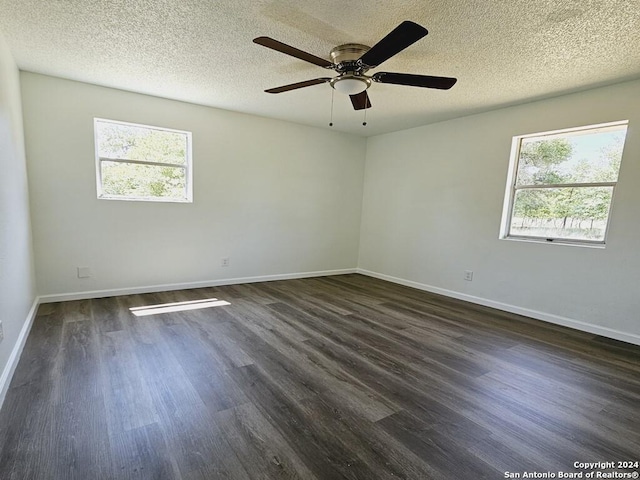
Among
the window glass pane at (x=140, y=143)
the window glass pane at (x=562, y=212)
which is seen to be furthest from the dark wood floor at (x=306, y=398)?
the window glass pane at (x=140, y=143)

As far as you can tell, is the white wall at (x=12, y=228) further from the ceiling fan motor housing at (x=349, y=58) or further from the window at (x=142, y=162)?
the ceiling fan motor housing at (x=349, y=58)

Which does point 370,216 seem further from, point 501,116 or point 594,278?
point 594,278

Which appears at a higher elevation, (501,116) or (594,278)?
(501,116)

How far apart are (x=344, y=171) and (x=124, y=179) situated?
335 cm

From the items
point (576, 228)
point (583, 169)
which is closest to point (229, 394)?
point (576, 228)

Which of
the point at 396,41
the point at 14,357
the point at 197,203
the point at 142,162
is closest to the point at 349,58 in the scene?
the point at 396,41

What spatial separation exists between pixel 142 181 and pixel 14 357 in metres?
2.30

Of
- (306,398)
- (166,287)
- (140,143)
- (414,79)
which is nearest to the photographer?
(306,398)

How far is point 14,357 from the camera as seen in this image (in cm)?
206

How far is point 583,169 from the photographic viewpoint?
10.5 ft

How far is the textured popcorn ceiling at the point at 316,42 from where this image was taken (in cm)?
193

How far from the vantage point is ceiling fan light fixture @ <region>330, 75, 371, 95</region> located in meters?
2.34

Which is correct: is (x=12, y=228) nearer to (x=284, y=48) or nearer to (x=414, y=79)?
(x=284, y=48)

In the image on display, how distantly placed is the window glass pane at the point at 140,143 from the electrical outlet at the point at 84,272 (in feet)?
4.39
